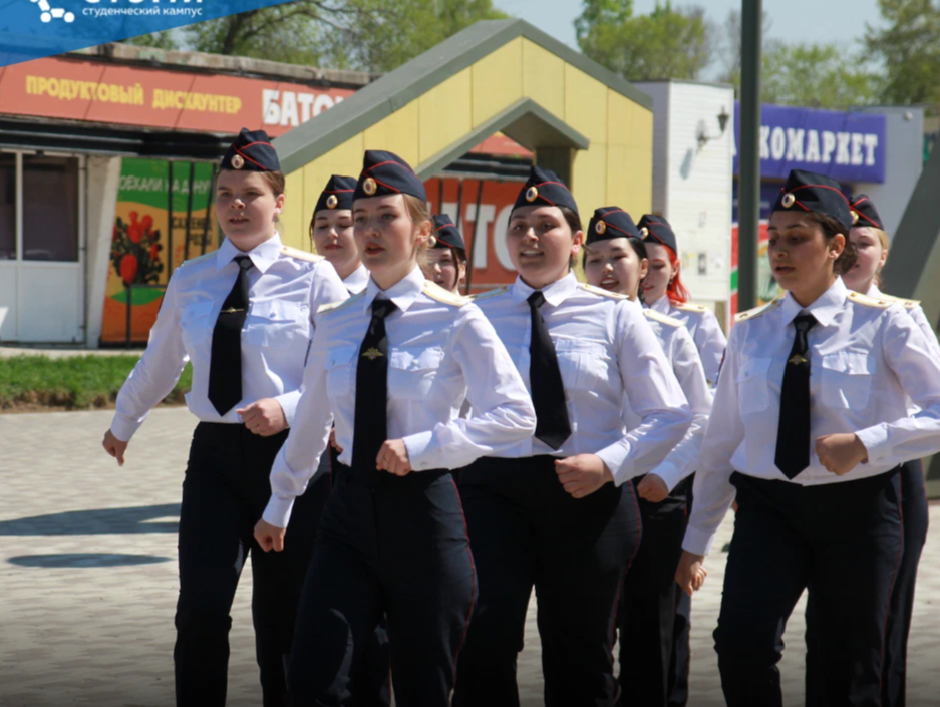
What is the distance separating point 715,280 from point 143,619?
26.1 m

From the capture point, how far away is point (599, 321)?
209 inches

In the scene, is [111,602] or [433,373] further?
[111,602]

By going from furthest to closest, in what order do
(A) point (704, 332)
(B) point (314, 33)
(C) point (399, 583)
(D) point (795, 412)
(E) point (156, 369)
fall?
(B) point (314, 33), (A) point (704, 332), (E) point (156, 369), (D) point (795, 412), (C) point (399, 583)

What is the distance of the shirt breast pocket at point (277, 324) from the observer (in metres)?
5.61

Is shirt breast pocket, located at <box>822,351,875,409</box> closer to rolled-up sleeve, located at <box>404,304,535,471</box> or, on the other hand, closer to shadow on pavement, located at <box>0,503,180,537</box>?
rolled-up sleeve, located at <box>404,304,535,471</box>

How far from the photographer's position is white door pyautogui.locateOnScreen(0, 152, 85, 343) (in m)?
27.2

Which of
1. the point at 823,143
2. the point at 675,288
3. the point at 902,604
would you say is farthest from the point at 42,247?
the point at 902,604

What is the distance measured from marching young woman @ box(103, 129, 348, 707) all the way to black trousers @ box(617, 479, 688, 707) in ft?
4.51

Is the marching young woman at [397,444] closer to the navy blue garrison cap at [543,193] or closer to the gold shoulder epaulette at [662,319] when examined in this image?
the navy blue garrison cap at [543,193]

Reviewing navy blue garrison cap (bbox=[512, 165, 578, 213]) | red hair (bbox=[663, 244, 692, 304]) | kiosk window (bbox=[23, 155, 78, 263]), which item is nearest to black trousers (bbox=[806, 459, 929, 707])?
navy blue garrison cap (bbox=[512, 165, 578, 213])

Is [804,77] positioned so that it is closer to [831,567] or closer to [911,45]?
[911,45]

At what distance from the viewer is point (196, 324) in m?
5.68

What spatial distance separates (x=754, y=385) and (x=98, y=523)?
7724 millimetres

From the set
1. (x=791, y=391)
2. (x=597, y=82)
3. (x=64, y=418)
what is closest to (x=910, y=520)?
(x=791, y=391)
